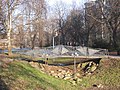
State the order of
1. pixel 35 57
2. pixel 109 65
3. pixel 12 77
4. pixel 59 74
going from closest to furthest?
pixel 12 77 → pixel 59 74 → pixel 109 65 → pixel 35 57

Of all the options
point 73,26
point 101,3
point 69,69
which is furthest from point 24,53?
point 73,26

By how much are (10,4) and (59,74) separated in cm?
1767

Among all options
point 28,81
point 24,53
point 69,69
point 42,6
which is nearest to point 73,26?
point 42,6

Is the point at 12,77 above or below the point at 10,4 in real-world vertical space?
below

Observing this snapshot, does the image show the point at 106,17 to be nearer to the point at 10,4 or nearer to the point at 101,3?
the point at 101,3

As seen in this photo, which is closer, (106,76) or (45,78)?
(45,78)

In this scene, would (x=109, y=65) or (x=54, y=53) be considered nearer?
(x=109, y=65)

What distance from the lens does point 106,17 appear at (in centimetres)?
4178

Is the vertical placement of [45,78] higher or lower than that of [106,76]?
higher

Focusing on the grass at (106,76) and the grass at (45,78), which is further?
the grass at (106,76)

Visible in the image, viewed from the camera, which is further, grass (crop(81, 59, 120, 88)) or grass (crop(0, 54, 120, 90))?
grass (crop(81, 59, 120, 88))

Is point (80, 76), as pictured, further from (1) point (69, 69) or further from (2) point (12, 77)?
(2) point (12, 77)

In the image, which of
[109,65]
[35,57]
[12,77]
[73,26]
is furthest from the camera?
[73,26]

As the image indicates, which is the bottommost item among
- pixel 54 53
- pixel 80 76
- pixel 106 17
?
pixel 80 76
